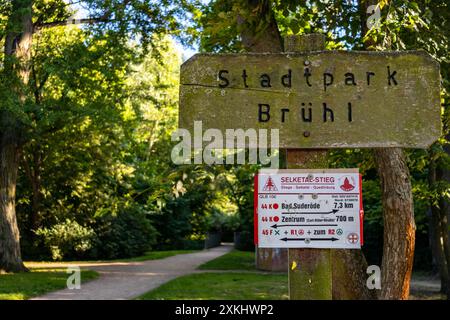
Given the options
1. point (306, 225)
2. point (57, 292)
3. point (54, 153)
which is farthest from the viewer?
point (54, 153)

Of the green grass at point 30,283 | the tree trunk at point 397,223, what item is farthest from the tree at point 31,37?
the tree trunk at point 397,223

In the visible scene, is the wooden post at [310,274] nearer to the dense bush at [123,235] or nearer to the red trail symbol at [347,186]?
the red trail symbol at [347,186]

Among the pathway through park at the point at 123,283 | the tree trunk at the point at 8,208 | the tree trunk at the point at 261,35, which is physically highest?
the tree trunk at the point at 261,35

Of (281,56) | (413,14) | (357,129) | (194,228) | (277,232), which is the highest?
(413,14)

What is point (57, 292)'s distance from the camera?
531 inches

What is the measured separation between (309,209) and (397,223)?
3505 mm

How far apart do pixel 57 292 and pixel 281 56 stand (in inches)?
478

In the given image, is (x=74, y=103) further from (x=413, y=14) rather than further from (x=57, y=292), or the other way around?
(x=413, y=14)

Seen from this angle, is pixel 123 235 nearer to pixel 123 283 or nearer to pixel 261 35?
pixel 123 283

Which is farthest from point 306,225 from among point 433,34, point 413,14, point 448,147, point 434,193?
point 448,147

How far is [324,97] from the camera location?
2951mm

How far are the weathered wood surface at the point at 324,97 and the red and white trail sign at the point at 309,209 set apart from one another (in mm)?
210

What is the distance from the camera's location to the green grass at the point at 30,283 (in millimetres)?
12509

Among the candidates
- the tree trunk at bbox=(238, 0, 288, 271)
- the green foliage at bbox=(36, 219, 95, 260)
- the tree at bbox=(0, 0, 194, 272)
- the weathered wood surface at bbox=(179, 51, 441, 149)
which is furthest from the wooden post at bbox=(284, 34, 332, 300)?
the green foliage at bbox=(36, 219, 95, 260)
